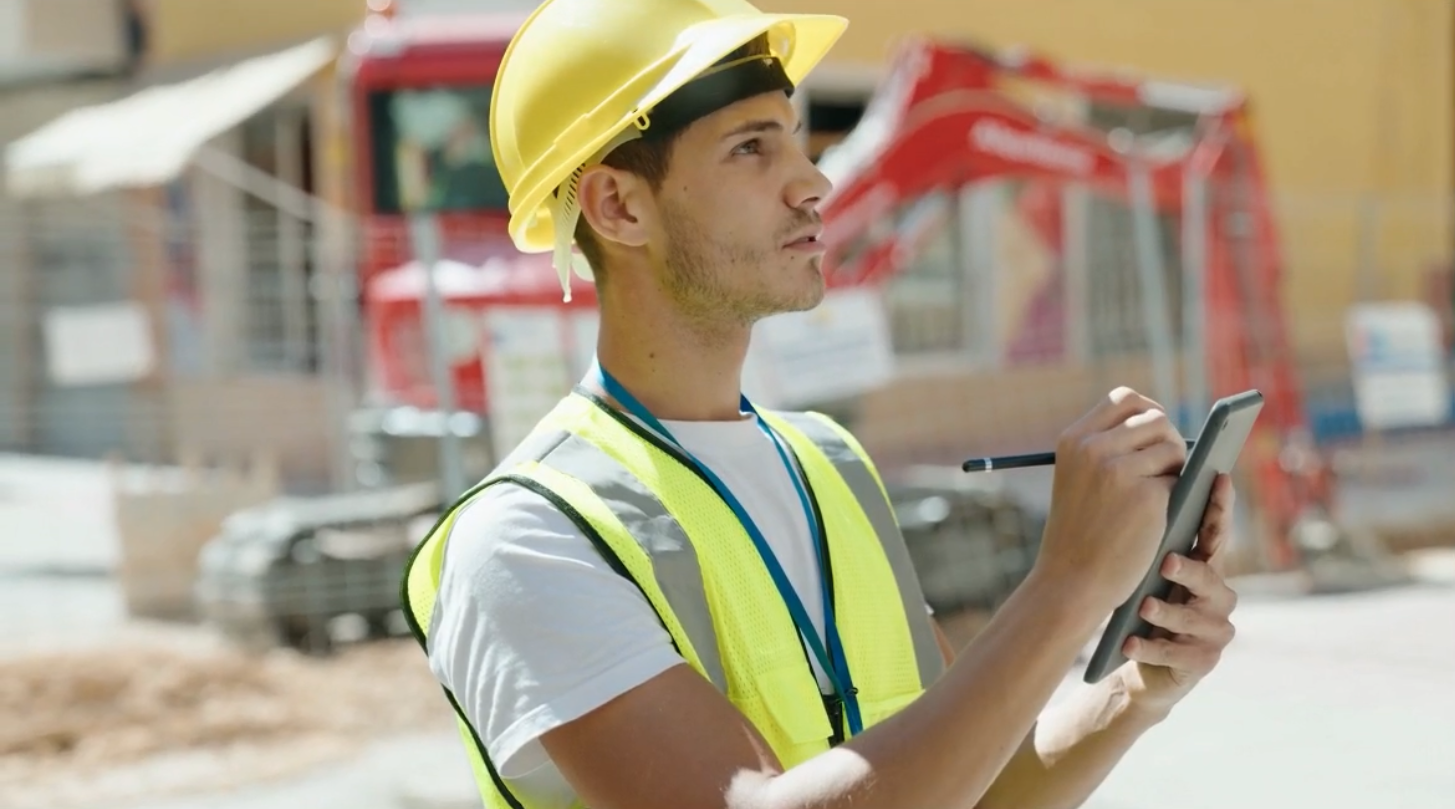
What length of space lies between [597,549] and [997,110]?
6581 millimetres

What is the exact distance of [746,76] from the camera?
1844 millimetres

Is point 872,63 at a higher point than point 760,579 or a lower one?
higher

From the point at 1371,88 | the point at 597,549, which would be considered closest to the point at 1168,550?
the point at 597,549

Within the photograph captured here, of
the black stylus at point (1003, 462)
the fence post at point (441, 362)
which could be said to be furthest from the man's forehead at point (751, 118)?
the fence post at point (441, 362)

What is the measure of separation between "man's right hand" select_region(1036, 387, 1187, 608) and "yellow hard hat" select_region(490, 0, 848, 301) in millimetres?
582

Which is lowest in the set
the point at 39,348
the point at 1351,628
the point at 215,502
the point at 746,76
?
the point at 1351,628

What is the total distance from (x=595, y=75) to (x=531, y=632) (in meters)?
0.61

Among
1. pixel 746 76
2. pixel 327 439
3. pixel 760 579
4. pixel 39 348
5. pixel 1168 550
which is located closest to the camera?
pixel 1168 550

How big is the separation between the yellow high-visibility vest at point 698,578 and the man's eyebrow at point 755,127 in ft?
1.09

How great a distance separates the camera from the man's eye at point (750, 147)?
1.83 metres

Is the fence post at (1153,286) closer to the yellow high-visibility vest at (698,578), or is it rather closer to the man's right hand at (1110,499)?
the yellow high-visibility vest at (698,578)

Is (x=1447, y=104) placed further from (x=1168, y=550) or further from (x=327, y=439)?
(x=1168, y=550)

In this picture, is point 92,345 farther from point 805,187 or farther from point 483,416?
point 805,187

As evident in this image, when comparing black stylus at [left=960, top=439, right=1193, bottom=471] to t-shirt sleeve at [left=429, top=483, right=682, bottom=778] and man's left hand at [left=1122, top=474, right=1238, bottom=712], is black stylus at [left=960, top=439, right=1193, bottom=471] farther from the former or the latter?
t-shirt sleeve at [left=429, top=483, right=682, bottom=778]
